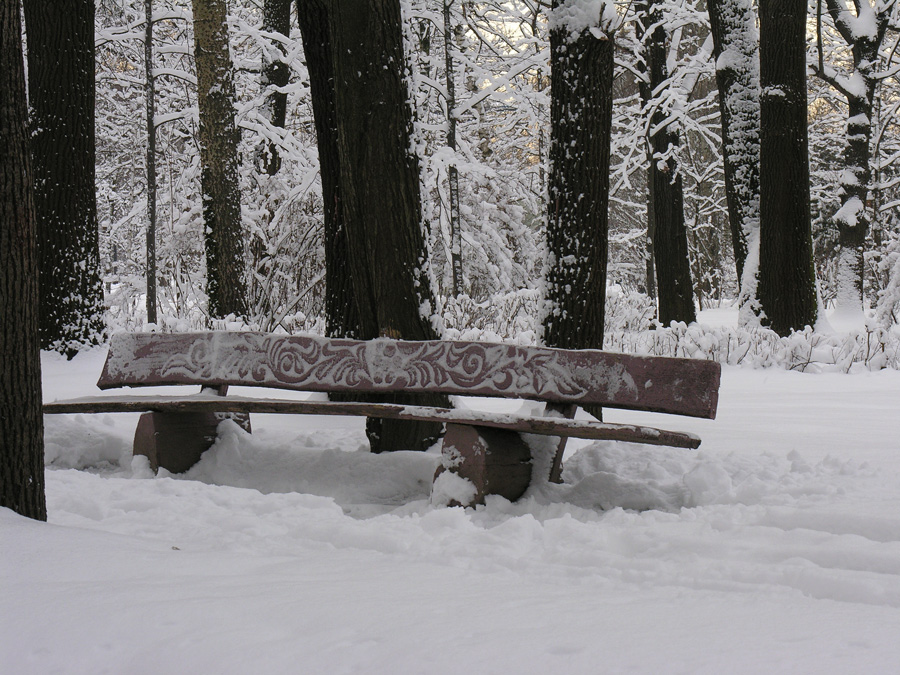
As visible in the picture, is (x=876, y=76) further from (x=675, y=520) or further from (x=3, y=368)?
(x=3, y=368)

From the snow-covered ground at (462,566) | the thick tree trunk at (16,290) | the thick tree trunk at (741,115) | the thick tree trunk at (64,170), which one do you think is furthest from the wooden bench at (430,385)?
the thick tree trunk at (741,115)

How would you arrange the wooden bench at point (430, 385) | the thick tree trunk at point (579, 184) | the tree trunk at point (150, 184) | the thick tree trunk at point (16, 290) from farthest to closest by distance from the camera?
the tree trunk at point (150, 184) < the thick tree trunk at point (579, 184) < the wooden bench at point (430, 385) < the thick tree trunk at point (16, 290)

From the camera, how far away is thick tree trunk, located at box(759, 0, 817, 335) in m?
8.12

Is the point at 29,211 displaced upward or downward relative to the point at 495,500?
upward

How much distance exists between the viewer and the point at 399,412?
12.0ft

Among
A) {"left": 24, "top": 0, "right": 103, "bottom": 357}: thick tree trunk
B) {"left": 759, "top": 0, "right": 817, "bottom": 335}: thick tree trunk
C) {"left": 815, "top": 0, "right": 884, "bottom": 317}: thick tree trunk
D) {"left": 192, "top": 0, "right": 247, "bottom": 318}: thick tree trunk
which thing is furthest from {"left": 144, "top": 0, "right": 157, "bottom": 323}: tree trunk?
{"left": 815, "top": 0, "right": 884, "bottom": 317}: thick tree trunk

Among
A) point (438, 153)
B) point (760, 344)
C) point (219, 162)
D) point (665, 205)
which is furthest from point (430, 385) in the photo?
point (665, 205)

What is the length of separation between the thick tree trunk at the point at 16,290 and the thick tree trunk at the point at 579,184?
319 centimetres

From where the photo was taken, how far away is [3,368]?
8.35 ft

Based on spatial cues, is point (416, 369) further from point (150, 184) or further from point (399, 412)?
point (150, 184)

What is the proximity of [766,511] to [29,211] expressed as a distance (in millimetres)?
2737

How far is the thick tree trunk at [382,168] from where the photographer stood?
4.52m

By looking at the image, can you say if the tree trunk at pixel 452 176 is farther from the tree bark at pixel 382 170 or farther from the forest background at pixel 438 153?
the tree bark at pixel 382 170

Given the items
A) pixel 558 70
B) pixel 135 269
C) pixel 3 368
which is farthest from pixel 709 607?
pixel 135 269
